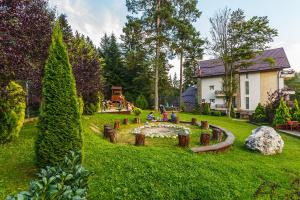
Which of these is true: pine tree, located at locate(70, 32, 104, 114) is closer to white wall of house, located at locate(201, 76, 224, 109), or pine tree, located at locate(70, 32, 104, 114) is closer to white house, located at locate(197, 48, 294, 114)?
white house, located at locate(197, 48, 294, 114)

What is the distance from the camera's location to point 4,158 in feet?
22.5

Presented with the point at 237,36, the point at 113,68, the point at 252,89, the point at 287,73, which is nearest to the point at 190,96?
the point at 252,89

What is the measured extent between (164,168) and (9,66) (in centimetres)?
542

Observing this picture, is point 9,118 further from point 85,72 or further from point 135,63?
point 135,63

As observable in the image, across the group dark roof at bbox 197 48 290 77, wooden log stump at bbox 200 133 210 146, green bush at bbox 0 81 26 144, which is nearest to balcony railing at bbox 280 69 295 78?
dark roof at bbox 197 48 290 77

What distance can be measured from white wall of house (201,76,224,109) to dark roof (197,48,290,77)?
40.1 inches

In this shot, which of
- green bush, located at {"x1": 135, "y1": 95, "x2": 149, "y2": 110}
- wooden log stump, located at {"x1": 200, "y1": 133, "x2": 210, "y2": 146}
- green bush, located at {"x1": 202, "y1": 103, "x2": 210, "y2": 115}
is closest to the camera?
wooden log stump, located at {"x1": 200, "y1": 133, "x2": 210, "y2": 146}

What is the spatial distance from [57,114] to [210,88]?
34048mm

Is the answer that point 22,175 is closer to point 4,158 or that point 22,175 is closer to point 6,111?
point 4,158

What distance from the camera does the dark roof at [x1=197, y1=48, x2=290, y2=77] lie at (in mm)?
31216

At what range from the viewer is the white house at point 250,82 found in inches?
1231

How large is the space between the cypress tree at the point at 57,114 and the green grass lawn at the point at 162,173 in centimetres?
93

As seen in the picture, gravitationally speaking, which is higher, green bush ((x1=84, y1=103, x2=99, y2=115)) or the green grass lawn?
green bush ((x1=84, y1=103, x2=99, y2=115))

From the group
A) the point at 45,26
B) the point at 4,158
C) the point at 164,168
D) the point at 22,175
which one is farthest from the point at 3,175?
the point at 45,26
